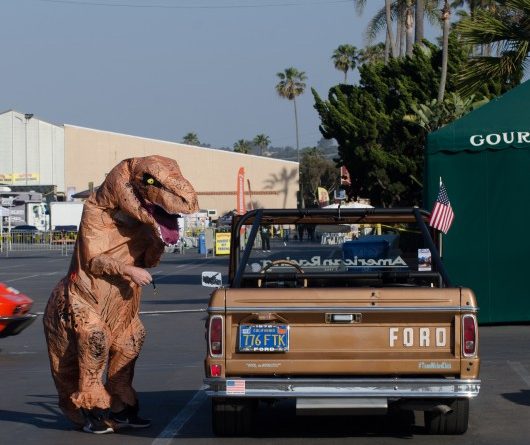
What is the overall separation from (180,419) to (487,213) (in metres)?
9.12

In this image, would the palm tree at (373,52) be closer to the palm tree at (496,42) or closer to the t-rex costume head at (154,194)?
the palm tree at (496,42)

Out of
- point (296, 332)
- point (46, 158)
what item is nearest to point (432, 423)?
Result: point (296, 332)

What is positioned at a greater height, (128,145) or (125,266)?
(128,145)

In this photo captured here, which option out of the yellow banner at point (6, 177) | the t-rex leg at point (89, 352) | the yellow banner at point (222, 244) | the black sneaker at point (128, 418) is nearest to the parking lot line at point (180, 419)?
the black sneaker at point (128, 418)

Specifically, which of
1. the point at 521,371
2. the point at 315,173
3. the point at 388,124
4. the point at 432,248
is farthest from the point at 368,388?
the point at 315,173

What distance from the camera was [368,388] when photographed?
8.14 m

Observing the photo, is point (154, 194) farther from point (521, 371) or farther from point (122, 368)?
point (521, 371)

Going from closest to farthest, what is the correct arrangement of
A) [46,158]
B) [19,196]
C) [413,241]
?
[413,241], [19,196], [46,158]

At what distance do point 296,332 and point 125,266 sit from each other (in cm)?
148

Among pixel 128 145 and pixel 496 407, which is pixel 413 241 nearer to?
pixel 496 407

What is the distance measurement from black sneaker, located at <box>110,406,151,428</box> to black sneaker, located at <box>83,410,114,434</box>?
0.10 meters

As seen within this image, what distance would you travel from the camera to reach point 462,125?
17797 mm

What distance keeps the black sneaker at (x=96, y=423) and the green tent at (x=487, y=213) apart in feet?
31.4

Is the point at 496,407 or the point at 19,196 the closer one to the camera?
the point at 496,407
